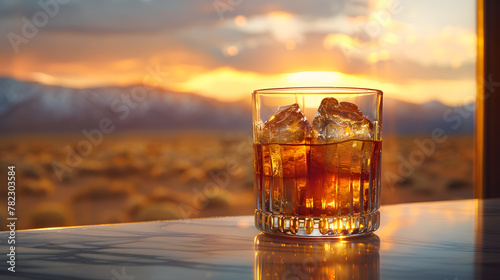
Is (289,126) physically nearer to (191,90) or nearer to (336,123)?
(336,123)

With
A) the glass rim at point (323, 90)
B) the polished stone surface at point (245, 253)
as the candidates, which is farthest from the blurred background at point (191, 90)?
the glass rim at point (323, 90)

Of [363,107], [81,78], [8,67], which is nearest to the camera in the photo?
[363,107]

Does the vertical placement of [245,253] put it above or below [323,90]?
below

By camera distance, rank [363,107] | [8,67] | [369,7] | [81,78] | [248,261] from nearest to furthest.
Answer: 1. [248,261]
2. [363,107]
3. [8,67]
4. [81,78]
5. [369,7]

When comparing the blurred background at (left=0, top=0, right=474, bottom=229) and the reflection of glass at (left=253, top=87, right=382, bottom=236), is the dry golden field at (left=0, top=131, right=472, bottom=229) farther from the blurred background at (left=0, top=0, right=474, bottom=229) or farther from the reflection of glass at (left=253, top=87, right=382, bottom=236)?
the reflection of glass at (left=253, top=87, right=382, bottom=236)

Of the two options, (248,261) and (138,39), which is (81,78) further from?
(248,261)

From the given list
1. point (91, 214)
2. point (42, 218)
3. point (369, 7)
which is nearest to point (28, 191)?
point (42, 218)

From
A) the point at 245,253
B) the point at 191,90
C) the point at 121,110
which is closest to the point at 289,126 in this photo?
the point at 245,253
